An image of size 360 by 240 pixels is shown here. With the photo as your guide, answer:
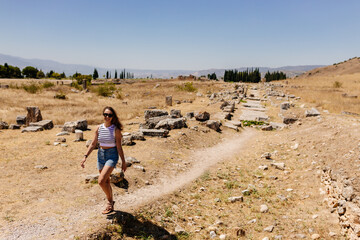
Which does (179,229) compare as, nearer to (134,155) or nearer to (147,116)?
(134,155)

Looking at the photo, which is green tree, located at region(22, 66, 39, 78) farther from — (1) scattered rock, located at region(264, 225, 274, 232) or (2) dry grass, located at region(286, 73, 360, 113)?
(1) scattered rock, located at region(264, 225, 274, 232)

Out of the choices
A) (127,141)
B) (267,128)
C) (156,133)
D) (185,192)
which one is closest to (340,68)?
(267,128)

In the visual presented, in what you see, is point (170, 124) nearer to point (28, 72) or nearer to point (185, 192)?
point (185, 192)

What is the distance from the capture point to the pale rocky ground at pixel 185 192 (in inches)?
218

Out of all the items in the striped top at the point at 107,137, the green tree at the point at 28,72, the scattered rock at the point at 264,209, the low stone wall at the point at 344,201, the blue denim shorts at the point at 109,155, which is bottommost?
the scattered rock at the point at 264,209

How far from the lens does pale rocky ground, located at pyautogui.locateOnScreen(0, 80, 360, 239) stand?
555 cm

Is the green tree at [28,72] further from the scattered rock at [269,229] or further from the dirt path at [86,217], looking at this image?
the scattered rock at [269,229]

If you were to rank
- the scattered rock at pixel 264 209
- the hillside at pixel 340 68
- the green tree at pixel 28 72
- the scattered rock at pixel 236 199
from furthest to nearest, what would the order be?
the hillside at pixel 340 68 → the green tree at pixel 28 72 → the scattered rock at pixel 236 199 → the scattered rock at pixel 264 209

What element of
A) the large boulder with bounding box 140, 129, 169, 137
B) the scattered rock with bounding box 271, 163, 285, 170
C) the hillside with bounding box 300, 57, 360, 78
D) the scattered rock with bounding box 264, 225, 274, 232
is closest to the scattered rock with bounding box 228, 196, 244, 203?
the scattered rock with bounding box 264, 225, 274, 232

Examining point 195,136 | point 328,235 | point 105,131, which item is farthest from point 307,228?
point 195,136

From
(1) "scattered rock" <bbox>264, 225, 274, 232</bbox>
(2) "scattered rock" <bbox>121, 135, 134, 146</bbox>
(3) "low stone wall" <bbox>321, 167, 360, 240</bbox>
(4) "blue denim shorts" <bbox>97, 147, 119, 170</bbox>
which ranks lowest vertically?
(1) "scattered rock" <bbox>264, 225, 274, 232</bbox>

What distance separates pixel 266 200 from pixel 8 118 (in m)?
19.0

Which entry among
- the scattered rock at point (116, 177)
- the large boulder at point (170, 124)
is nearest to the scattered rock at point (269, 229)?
the scattered rock at point (116, 177)

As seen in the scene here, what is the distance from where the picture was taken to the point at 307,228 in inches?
229
